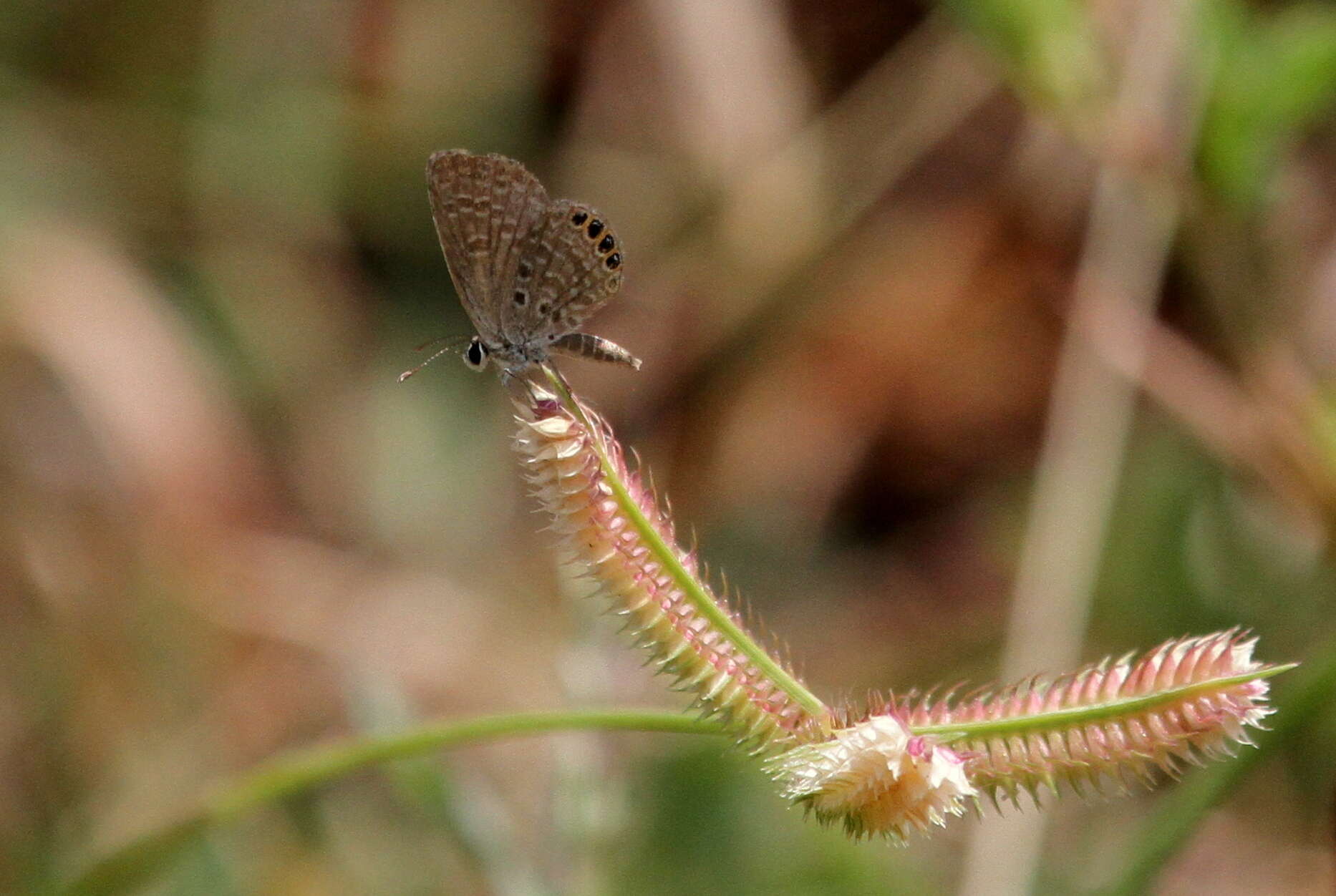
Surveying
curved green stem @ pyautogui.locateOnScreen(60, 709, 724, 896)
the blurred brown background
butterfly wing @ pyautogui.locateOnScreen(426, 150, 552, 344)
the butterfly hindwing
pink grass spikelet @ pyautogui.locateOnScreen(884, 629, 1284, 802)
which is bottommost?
pink grass spikelet @ pyautogui.locateOnScreen(884, 629, 1284, 802)

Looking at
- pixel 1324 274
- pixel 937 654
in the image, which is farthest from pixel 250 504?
pixel 1324 274

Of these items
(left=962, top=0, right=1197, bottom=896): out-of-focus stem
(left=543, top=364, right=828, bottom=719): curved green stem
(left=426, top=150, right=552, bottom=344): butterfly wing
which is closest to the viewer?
(left=543, top=364, right=828, bottom=719): curved green stem

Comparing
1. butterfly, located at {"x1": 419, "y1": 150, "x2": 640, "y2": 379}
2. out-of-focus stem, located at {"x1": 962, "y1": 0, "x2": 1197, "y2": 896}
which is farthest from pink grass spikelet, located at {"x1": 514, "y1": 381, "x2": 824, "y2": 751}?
out-of-focus stem, located at {"x1": 962, "y1": 0, "x2": 1197, "y2": 896}

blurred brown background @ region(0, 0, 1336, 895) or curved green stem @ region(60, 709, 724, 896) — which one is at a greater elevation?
blurred brown background @ region(0, 0, 1336, 895)

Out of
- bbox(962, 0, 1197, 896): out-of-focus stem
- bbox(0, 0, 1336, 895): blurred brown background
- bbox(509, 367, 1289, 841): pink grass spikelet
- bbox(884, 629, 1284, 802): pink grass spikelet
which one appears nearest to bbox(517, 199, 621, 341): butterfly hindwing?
bbox(509, 367, 1289, 841): pink grass spikelet

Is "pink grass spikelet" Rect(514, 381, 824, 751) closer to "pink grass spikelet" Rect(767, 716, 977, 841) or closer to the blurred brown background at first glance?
"pink grass spikelet" Rect(767, 716, 977, 841)

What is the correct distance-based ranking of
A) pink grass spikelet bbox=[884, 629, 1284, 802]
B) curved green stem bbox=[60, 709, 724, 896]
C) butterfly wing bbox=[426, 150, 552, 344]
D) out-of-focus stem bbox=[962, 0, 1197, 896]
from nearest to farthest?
pink grass spikelet bbox=[884, 629, 1284, 802] → curved green stem bbox=[60, 709, 724, 896] → butterfly wing bbox=[426, 150, 552, 344] → out-of-focus stem bbox=[962, 0, 1197, 896]

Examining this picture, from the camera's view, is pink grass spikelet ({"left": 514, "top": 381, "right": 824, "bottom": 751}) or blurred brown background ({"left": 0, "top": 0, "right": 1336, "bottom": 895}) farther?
blurred brown background ({"left": 0, "top": 0, "right": 1336, "bottom": 895})

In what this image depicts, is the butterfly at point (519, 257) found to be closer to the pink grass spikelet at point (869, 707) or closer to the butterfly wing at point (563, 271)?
the butterfly wing at point (563, 271)
